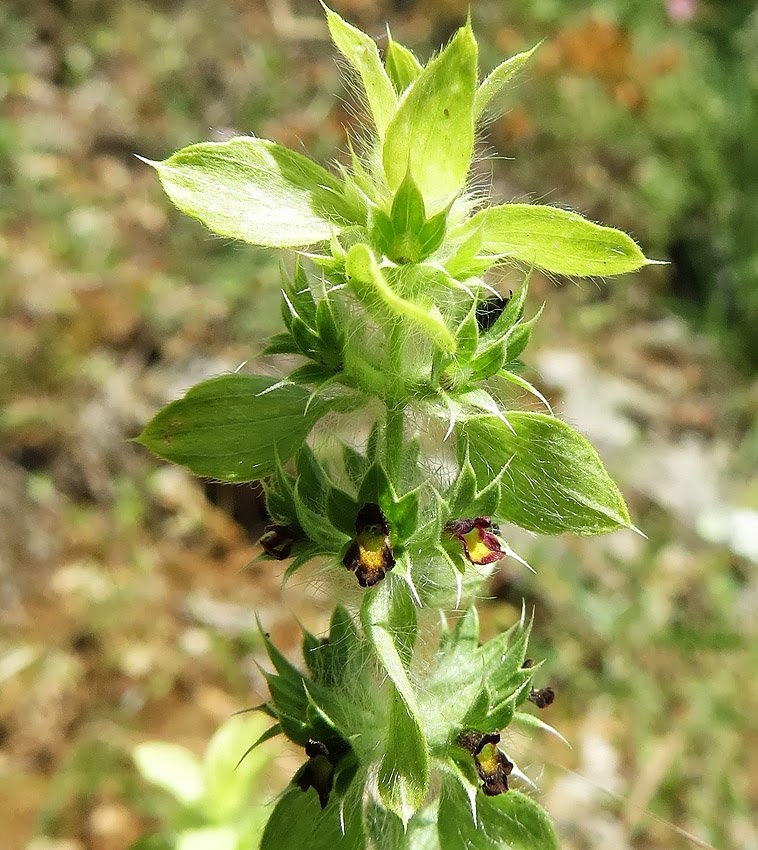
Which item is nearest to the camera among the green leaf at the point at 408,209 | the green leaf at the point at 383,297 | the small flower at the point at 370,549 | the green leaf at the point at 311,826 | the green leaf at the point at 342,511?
the green leaf at the point at 383,297

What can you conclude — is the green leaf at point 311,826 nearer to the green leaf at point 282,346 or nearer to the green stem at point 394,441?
the green stem at point 394,441

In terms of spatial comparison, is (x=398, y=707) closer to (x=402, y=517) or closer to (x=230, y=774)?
(x=402, y=517)

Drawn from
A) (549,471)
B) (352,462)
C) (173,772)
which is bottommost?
(173,772)

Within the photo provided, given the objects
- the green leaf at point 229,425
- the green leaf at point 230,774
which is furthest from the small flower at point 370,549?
the green leaf at point 230,774

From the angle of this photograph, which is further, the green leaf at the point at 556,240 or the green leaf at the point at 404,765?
the green leaf at the point at 404,765

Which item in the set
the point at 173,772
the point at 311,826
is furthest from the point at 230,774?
the point at 311,826

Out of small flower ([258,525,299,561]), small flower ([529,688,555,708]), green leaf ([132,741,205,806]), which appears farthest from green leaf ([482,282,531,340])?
green leaf ([132,741,205,806])
